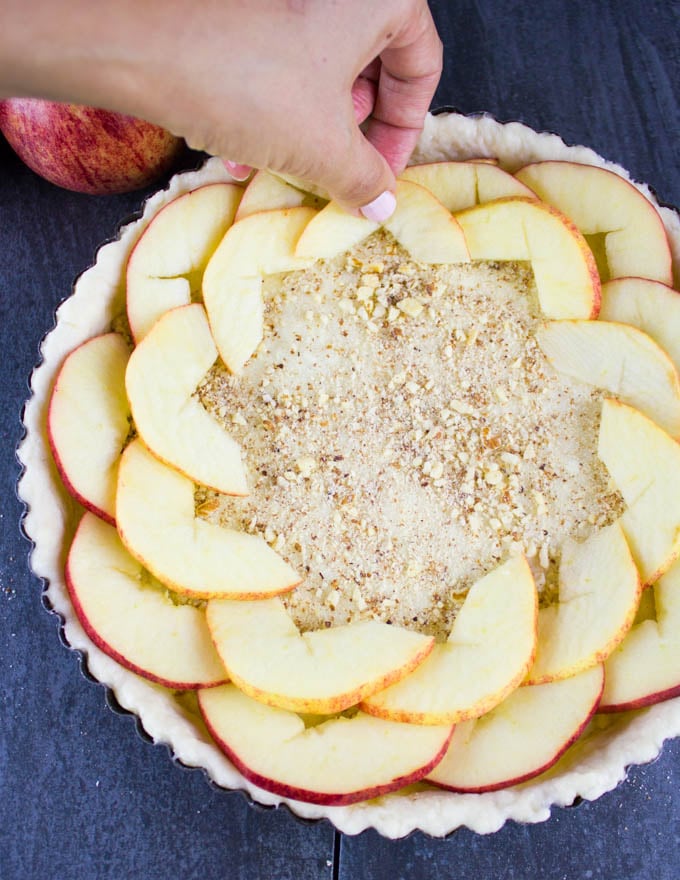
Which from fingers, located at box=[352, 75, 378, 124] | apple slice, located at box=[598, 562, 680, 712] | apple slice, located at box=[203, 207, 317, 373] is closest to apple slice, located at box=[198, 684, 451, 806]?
apple slice, located at box=[598, 562, 680, 712]

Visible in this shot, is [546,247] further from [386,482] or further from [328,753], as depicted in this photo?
[328,753]

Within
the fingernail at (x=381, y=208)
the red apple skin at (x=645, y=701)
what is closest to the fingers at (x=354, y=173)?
the fingernail at (x=381, y=208)

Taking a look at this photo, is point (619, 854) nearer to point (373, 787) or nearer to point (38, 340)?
point (373, 787)

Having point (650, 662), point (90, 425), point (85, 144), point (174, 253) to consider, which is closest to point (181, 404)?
point (90, 425)

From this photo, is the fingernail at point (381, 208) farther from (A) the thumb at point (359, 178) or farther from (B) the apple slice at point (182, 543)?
(B) the apple slice at point (182, 543)

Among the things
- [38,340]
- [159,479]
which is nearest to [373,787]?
[159,479]

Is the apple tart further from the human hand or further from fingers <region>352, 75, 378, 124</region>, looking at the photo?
the human hand
